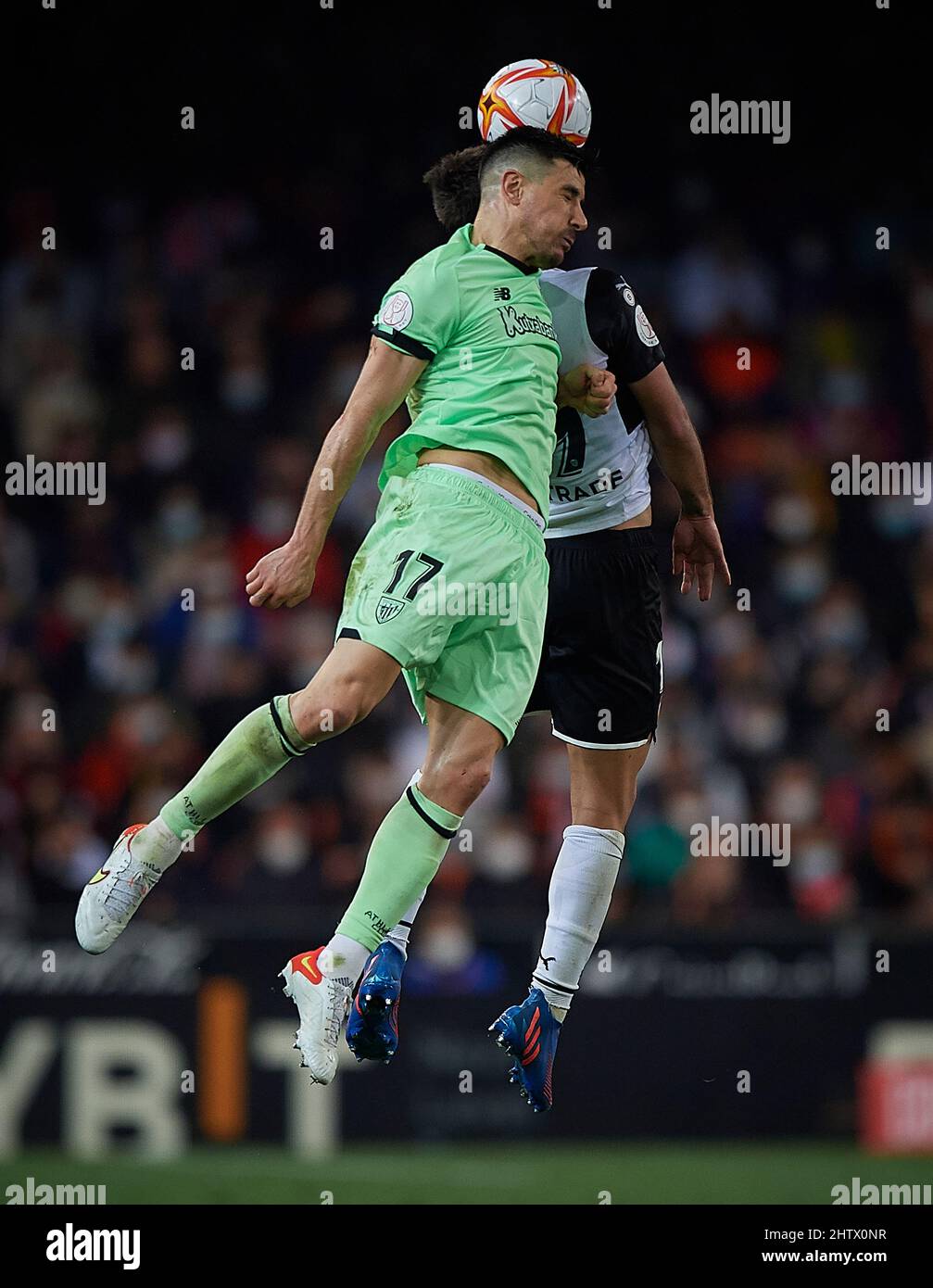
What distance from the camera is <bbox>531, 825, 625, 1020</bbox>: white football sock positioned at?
550cm

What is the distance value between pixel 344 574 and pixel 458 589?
17.0 ft

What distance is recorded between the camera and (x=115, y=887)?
501cm

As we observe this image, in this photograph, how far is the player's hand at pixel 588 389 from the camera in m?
5.29

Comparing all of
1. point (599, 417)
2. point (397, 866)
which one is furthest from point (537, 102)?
point (397, 866)

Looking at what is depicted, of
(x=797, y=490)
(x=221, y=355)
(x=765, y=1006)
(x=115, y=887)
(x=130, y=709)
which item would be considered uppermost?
(x=221, y=355)

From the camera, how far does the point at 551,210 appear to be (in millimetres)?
5102

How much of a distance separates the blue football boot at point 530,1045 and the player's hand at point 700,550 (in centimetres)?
132

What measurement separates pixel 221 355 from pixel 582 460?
16.5 ft

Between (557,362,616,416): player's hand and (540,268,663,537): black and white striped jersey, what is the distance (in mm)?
28

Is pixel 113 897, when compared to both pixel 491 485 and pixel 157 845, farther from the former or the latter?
pixel 491 485

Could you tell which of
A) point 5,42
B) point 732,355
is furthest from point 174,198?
point 732,355

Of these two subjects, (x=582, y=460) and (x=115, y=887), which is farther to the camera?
(x=582, y=460)

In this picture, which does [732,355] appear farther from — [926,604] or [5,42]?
[5,42]

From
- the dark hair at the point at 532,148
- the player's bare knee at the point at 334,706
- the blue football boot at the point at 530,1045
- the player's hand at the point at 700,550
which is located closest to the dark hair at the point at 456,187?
the dark hair at the point at 532,148
